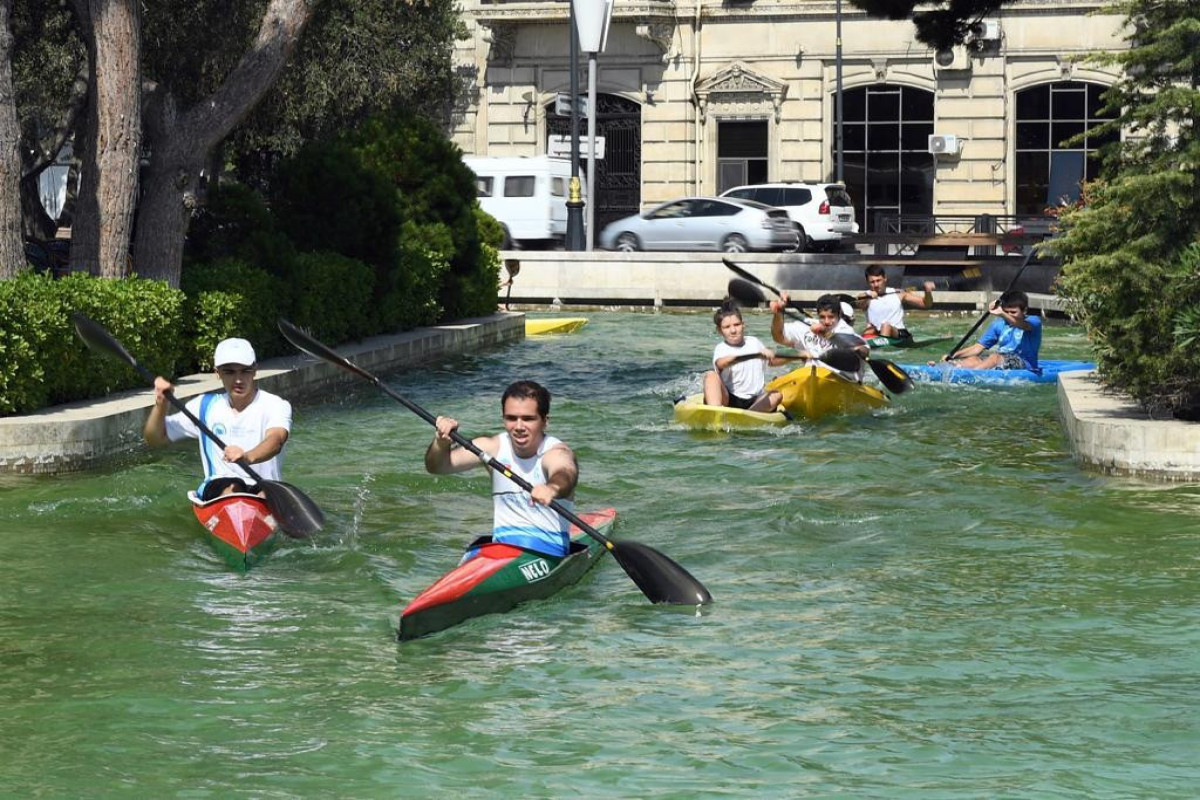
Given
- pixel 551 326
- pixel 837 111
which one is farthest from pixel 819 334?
pixel 837 111

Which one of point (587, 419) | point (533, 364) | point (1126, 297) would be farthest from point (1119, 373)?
point (533, 364)

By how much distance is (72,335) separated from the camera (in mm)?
15773

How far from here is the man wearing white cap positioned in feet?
38.4

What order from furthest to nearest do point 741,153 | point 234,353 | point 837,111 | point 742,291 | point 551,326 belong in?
point 741,153 → point 837,111 → point 551,326 → point 742,291 → point 234,353

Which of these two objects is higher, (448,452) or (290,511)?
(448,452)

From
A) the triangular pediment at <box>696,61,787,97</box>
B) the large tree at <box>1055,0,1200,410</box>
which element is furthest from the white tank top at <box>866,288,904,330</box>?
the triangular pediment at <box>696,61,787,97</box>

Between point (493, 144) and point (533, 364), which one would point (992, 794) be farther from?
point (493, 144)

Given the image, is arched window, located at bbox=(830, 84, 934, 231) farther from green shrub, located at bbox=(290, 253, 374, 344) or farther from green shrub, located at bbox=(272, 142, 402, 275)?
green shrub, located at bbox=(290, 253, 374, 344)

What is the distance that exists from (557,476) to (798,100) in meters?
37.5

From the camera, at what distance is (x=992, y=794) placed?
24.4ft

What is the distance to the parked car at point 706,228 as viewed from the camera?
39.2 meters

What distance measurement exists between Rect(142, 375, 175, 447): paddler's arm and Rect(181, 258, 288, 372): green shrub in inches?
271

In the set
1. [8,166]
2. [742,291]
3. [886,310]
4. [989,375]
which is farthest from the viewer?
[886,310]

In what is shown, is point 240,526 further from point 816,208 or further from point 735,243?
point 816,208
